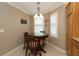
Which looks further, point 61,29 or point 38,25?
point 38,25

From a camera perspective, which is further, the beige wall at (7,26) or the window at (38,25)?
the window at (38,25)

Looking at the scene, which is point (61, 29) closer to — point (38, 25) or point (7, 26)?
point (38, 25)

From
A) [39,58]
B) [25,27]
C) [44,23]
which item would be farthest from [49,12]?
[39,58]

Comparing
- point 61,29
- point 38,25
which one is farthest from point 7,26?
point 38,25

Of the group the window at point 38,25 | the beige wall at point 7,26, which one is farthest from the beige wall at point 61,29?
the beige wall at point 7,26

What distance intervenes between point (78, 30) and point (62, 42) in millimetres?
2092

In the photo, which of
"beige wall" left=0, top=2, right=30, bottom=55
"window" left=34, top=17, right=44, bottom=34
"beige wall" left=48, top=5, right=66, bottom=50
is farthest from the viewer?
"window" left=34, top=17, right=44, bottom=34

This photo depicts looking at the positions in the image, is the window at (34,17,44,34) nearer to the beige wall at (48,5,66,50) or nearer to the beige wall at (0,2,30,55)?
the beige wall at (48,5,66,50)

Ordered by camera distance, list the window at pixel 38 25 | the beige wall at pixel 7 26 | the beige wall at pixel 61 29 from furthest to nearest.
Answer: the window at pixel 38 25, the beige wall at pixel 61 29, the beige wall at pixel 7 26

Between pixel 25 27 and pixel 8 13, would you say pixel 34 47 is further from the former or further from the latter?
pixel 25 27

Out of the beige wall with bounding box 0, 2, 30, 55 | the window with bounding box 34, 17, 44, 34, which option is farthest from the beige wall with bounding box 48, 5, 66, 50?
the beige wall with bounding box 0, 2, 30, 55

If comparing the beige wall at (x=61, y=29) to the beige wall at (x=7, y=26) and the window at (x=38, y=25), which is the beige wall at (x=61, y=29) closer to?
the window at (x=38, y=25)

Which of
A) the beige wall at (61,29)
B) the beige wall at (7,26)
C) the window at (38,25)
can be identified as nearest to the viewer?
the beige wall at (7,26)

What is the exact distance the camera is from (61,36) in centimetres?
491
